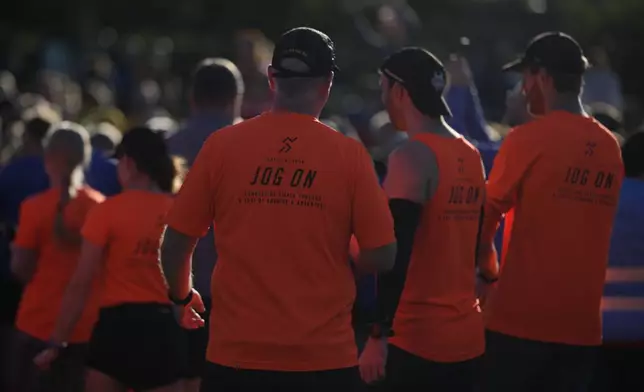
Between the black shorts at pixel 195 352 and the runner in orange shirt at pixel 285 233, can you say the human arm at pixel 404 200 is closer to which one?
the runner in orange shirt at pixel 285 233

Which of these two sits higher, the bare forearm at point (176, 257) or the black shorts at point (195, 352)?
the bare forearm at point (176, 257)

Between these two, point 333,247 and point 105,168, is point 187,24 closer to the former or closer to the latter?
point 105,168

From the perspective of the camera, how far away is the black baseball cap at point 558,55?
5949mm

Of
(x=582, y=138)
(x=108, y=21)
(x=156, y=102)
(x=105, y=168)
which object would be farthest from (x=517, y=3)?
(x=108, y=21)

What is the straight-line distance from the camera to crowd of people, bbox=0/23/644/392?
4598 millimetres

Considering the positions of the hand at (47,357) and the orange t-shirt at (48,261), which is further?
the orange t-shirt at (48,261)

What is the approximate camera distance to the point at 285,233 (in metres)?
4.57

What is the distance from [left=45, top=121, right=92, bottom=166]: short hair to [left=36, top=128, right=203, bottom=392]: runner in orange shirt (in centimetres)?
96

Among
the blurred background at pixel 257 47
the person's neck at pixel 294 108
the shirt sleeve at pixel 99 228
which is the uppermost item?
the person's neck at pixel 294 108

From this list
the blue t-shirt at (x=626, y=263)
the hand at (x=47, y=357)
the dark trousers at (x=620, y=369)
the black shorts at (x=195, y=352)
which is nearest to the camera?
the black shorts at (x=195, y=352)

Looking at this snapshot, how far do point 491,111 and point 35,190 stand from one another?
5515 mm

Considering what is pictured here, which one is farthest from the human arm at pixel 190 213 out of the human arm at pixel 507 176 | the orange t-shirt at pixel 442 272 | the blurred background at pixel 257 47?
the blurred background at pixel 257 47

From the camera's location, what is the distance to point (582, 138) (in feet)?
19.2

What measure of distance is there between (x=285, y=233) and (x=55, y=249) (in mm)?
3314
